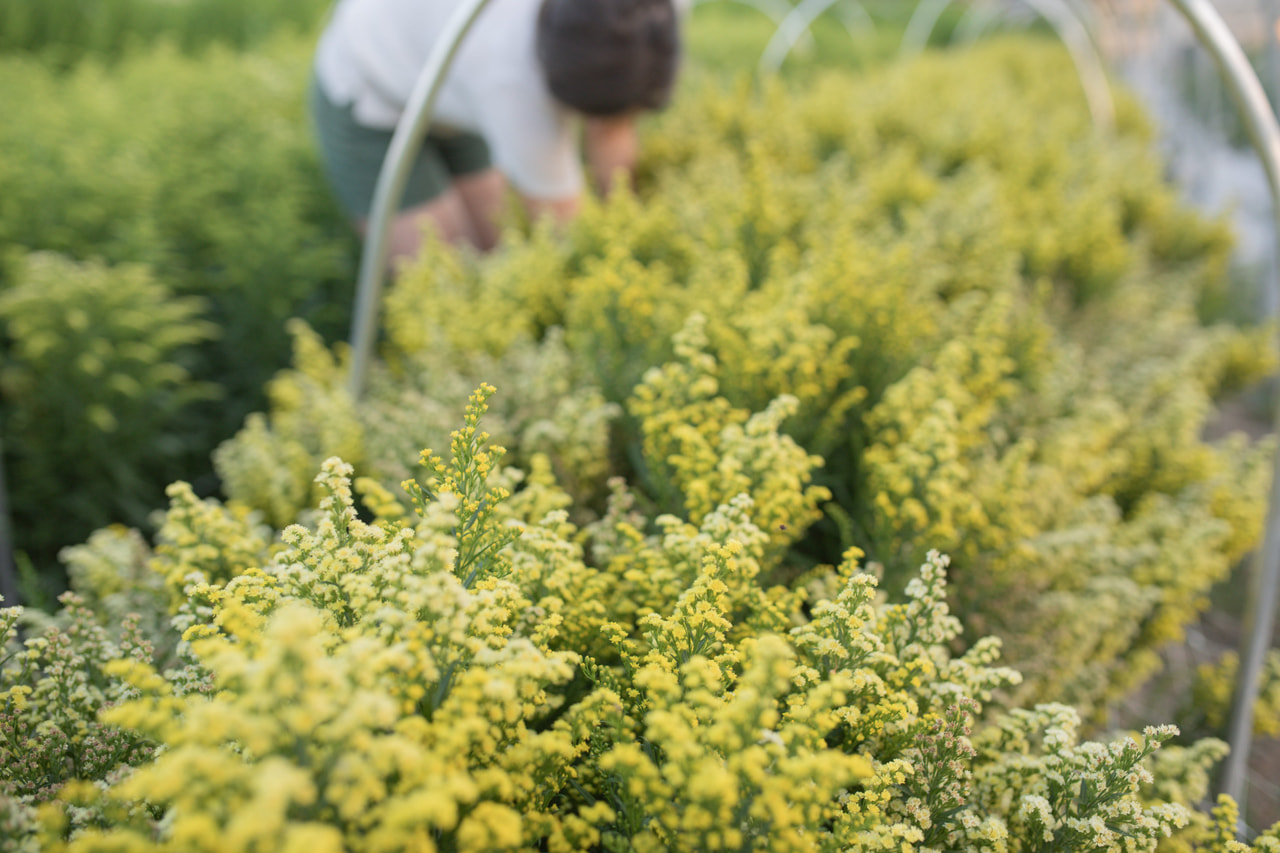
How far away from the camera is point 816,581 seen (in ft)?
4.63

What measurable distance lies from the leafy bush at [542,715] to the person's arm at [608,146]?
5.60 ft

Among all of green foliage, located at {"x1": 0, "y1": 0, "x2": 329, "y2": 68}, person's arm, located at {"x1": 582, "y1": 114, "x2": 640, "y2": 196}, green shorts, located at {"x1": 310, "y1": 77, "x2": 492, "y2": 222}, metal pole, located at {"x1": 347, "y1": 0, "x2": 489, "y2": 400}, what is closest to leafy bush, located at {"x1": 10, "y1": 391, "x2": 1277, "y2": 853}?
metal pole, located at {"x1": 347, "y1": 0, "x2": 489, "y2": 400}

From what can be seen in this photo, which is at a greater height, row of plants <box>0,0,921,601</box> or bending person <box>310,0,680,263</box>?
bending person <box>310,0,680,263</box>

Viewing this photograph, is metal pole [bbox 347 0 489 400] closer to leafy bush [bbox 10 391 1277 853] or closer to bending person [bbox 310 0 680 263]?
bending person [bbox 310 0 680 263]

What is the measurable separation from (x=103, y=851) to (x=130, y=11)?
7.97 metres

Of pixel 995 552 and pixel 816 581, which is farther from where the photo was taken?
pixel 995 552

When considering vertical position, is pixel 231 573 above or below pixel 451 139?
below

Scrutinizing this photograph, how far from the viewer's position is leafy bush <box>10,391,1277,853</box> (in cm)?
66

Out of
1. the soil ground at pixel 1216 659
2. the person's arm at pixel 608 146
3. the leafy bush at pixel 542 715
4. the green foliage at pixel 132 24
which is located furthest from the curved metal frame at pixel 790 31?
the leafy bush at pixel 542 715

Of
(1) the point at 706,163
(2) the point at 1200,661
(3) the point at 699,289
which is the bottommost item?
(2) the point at 1200,661

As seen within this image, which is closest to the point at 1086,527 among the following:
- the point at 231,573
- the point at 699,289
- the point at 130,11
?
the point at 699,289

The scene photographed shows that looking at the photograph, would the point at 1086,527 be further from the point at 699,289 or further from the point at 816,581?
the point at 699,289

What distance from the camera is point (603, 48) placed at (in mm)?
2223

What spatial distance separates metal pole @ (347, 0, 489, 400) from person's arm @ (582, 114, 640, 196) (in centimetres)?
77
